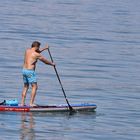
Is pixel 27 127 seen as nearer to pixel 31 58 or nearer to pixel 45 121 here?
pixel 45 121

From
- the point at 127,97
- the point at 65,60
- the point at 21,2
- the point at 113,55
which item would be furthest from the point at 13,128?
the point at 21,2

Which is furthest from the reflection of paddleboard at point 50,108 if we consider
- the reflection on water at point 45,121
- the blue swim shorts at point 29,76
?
the blue swim shorts at point 29,76

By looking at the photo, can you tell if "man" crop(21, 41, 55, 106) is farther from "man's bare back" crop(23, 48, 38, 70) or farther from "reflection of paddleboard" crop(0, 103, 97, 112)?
"reflection of paddleboard" crop(0, 103, 97, 112)

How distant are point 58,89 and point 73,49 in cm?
1306

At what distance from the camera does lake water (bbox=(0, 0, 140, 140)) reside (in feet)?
81.6

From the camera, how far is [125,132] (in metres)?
24.7

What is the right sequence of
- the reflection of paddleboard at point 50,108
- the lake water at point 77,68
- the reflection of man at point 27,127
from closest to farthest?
the reflection of man at point 27,127
the lake water at point 77,68
the reflection of paddleboard at point 50,108

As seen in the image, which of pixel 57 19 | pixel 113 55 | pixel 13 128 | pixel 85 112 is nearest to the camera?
pixel 13 128

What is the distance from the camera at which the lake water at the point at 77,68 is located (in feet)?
81.6

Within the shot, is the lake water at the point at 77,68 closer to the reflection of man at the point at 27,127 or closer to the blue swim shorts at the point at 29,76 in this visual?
the reflection of man at the point at 27,127

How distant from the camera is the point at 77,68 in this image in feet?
125

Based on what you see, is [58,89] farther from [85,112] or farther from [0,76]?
[85,112]

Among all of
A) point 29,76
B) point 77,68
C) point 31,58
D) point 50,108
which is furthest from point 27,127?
point 77,68

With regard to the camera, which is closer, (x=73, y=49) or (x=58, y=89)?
(x=58, y=89)
